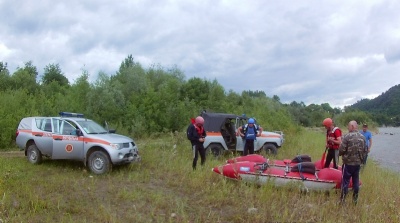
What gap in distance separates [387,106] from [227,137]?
121 m

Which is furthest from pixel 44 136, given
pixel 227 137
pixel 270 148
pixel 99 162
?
pixel 270 148

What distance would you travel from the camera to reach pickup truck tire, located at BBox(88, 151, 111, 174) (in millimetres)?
9953

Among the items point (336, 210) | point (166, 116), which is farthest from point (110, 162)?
point (166, 116)

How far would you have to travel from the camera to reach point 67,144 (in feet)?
34.3

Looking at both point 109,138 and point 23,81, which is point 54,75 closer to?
point 23,81

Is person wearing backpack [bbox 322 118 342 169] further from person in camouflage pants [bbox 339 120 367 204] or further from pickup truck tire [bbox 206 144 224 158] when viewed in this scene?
pickup truck tire [bbox 206 144 224 158]

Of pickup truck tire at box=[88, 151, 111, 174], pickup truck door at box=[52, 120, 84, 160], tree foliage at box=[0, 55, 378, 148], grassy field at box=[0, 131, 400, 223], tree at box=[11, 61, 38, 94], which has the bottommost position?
grassy field at box=[0, 131, 400, 223]

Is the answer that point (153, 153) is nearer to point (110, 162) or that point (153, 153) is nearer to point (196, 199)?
point (110, 162)

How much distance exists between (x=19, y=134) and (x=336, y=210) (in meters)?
9.63

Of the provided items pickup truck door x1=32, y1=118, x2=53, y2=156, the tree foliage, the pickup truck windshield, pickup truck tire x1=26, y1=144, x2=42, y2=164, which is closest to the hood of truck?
the pickup truck windshield

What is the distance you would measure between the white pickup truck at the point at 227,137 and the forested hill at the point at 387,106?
3915 inches

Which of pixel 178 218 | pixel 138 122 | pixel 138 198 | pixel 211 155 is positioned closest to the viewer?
pixel 178 218

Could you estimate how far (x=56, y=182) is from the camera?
8.73 meters

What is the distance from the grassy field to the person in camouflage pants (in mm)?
382
